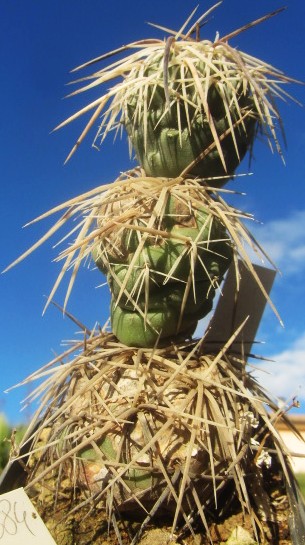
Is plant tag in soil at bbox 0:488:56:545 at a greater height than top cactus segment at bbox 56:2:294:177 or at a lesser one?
lesser

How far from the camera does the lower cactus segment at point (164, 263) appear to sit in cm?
104

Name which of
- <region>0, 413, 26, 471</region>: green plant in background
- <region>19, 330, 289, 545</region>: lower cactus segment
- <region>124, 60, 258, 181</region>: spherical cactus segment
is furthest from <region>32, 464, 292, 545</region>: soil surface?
<region>124, 60, 258, 181</region>: spherical cactus segment

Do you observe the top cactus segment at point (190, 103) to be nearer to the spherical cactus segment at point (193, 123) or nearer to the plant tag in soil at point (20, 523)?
the spherical cactus segment at point (193, 123)

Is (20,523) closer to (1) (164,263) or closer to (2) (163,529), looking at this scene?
(2) (163,529)

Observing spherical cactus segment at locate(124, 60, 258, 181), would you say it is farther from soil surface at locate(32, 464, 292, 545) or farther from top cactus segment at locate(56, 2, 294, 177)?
soil surface at locate(32, 464, 292, 545)

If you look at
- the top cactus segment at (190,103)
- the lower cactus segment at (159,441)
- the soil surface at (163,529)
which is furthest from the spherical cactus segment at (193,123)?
the soil surface at (163,529)

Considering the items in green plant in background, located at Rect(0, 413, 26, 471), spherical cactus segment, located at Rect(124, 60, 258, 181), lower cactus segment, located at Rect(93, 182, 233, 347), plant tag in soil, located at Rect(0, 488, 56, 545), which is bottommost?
plant tag in soil, located at Rect(0, 488, 56, 545)

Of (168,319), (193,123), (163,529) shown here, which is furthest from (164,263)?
(163,529)

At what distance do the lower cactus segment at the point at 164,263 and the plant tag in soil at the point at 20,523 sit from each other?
31cm

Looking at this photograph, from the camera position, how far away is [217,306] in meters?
1.33

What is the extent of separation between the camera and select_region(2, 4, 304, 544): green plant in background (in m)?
1.03

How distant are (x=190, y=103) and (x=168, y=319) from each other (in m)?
0.36

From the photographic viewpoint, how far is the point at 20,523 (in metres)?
1.06

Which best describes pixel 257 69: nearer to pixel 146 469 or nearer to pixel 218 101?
pixel 218 101
